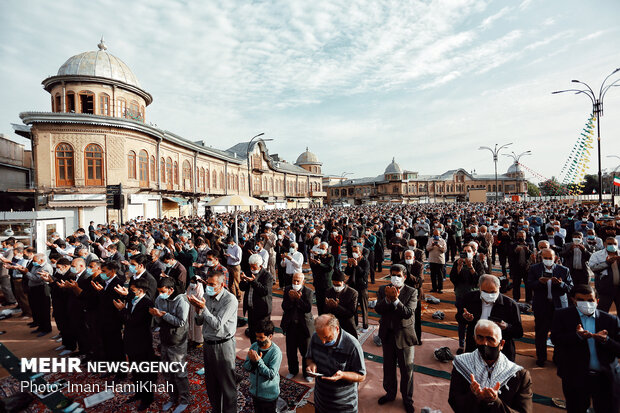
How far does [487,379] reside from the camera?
8.46ft

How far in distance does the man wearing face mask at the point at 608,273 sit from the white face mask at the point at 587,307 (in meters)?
3.07

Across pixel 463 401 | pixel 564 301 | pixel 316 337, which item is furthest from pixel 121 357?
pixel 564 301

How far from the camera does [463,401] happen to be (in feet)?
8.34

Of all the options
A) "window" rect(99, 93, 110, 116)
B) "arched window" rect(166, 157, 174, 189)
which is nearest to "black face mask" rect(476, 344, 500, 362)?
"window" rect(99, 93, 110, 116)

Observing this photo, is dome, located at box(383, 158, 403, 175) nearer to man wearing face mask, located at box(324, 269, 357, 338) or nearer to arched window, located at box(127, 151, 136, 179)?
arched window, located at box(127, 151, 136, 179)

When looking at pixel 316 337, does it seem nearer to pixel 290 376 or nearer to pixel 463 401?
pixel 463 401

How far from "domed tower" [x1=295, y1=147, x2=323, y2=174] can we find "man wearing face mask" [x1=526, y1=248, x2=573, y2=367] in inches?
3042

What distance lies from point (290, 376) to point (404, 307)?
2.39m

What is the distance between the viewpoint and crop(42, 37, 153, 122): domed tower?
80.0 feet

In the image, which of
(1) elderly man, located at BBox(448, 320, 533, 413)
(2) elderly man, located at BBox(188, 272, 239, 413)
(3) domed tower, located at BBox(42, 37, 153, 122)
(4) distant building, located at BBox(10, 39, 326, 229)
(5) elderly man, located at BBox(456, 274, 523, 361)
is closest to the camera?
(1) elderly man, located at BBox(448, 320, 533, 413)

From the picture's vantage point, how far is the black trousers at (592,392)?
11.1 ft

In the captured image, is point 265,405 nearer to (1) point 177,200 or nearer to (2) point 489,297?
(2) point 489,297

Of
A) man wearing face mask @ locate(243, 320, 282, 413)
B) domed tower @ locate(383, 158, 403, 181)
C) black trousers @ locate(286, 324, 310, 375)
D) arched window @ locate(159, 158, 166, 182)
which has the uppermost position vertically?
domed tower @ locate(383, 158, 403, 181)

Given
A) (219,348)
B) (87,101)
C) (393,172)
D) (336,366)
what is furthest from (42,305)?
(393,172)
